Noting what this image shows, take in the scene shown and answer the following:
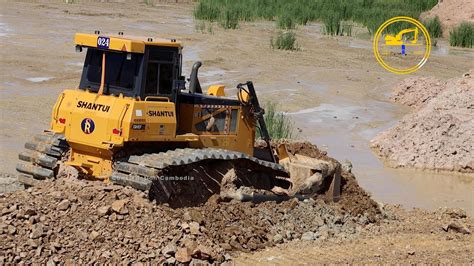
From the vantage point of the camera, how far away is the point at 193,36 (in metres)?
34.8

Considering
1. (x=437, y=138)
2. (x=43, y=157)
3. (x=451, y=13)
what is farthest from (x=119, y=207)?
(x=451, y=13)

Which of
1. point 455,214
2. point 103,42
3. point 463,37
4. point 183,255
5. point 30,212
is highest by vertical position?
point 103,42

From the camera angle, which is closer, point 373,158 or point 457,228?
point 457,228

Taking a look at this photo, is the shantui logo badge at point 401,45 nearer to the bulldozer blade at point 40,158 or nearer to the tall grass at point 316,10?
the tall grass at point 316,10

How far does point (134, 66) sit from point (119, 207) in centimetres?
189

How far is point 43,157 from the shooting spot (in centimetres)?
1206

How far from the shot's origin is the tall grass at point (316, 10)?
137 ft

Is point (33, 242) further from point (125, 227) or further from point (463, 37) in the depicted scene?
point (463, 37)

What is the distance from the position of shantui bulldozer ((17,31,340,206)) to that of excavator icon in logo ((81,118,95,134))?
13mm

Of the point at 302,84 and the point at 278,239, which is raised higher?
the point at 302,84

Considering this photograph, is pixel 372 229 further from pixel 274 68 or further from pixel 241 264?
pixel 274 68

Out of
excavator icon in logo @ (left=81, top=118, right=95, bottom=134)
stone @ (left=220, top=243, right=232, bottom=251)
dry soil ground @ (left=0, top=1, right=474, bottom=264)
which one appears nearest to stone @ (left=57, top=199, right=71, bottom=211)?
excavator icon in logo @ (left=81, top=118, right=95, bottom=134)

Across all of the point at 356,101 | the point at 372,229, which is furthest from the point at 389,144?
the point at 372,229

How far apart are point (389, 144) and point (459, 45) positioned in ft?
70.3
